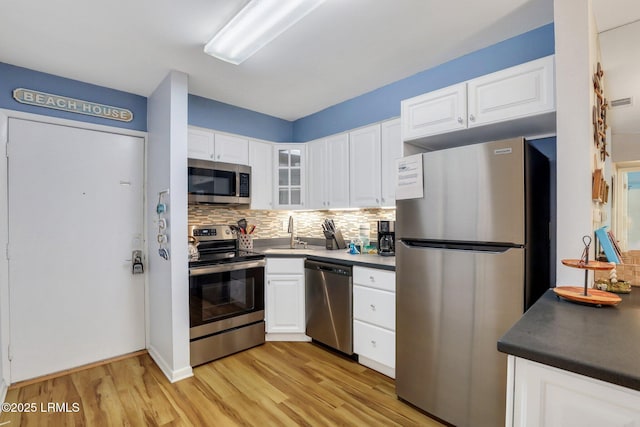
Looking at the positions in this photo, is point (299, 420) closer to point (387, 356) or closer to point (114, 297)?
point (387, 356)

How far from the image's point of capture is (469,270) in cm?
170

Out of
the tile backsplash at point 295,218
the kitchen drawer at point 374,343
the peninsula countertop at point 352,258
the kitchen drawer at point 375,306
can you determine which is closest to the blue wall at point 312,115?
the tile backsplash at point 295,218

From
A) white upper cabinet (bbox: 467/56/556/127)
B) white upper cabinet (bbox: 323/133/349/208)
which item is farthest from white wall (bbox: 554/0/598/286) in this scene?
white upper cabinet (bbox: 323/133/349/208)

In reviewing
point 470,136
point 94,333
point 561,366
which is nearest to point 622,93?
point 470,136

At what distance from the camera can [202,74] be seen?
Result: 8.48 feet

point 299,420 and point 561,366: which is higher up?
point 561,366

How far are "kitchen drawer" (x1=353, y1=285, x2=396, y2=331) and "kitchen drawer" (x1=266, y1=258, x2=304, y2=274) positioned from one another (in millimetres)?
688

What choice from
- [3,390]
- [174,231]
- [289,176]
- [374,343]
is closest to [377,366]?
[374,343]

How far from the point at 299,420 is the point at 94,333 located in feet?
6.75

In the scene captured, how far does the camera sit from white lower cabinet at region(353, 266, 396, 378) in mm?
2291

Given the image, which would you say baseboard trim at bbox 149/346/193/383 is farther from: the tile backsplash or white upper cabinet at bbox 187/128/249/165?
white upper cabinet at bbox 187/128/249/165

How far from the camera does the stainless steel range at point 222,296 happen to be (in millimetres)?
2578

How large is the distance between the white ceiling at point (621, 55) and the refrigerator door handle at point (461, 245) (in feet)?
3.74

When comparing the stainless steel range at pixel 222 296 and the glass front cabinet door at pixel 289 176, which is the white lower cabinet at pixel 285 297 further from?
the glass front cabinet door at pixel 289 176
